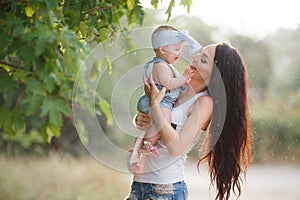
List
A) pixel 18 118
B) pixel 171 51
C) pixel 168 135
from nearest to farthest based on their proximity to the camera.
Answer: pixel 18 118 → pixel 168 135 → pixel 171 51

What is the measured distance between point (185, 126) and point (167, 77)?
0.20 meters

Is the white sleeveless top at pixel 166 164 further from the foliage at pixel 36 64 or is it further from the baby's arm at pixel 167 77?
the foliage at pixel 36 64

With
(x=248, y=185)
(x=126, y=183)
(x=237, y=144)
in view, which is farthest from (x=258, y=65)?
(x=237, y=144)

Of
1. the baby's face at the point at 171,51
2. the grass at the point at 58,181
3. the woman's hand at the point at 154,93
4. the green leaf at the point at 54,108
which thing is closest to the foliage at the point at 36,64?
the green leaf at the point at 54,108

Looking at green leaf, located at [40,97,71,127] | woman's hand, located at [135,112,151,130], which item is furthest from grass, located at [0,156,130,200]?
green leaf, located at [40,97,71,127]

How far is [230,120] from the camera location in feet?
8.36

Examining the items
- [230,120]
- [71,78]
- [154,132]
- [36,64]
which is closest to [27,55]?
[36,64]

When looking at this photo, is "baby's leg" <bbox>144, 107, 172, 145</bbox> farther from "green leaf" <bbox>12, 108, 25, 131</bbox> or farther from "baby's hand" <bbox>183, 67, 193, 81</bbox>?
"green leaf" <bbox>12, 108, 25, 131</bbox>

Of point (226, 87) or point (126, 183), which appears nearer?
point (226, 87)

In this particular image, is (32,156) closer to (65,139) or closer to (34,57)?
(65,139)

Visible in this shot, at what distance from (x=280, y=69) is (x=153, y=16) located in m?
2.36

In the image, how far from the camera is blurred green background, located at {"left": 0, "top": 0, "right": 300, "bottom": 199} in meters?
1.90

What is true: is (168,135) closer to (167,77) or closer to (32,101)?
(167,77)

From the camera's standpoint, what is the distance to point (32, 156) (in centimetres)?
771
